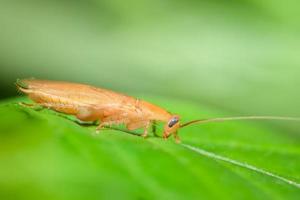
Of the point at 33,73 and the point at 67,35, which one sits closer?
the point at 33,73

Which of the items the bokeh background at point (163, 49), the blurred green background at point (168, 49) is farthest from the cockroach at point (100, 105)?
the bokeh background at point (163, 49)

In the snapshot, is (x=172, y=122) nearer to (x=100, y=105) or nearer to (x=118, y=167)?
(x=100, y=105)

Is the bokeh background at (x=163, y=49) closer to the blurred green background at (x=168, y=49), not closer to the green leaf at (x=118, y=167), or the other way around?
the blurred green background at (x=168, y=49)

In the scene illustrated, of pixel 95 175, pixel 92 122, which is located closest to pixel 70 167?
pixel 95 175

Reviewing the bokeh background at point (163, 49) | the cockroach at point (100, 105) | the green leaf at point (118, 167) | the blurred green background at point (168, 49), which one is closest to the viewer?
the green leaf at point (118, 167)

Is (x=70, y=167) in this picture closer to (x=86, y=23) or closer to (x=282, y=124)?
(x=282, y=124)

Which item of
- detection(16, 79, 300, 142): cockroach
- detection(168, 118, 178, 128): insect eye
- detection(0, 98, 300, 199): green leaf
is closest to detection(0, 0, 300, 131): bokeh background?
detection(16, 79, 300, 142): cockroach
